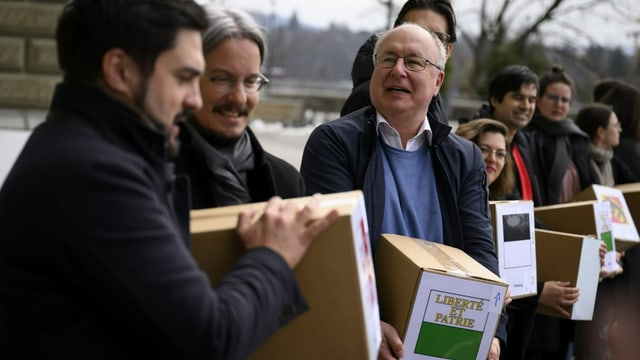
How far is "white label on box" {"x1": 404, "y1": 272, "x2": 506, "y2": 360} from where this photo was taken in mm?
2459

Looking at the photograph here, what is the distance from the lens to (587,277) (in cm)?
414

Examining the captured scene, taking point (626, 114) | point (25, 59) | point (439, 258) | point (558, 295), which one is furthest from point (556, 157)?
point (25, 59)

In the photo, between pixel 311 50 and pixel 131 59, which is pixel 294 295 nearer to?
pixel 131 59

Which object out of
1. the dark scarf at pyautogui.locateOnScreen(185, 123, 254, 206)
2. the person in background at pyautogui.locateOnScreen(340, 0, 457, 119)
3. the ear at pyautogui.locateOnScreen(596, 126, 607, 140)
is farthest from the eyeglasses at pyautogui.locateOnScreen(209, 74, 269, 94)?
the ear at pyautogui.locateOnScreen(596, 126, 607, 140)

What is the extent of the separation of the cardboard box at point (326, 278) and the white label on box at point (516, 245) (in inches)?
64.0

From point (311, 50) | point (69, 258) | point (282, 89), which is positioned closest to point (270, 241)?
point (69, 258)

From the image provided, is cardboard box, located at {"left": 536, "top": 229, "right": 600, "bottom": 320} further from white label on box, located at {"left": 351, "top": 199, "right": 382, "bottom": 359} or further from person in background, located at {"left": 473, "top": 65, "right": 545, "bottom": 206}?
white label on box, located at {"left": 351, "top": 199, "right": 382, "bottom": 359}

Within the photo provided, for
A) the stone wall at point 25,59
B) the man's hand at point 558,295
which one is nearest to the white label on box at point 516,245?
the man's hand at point 558,295

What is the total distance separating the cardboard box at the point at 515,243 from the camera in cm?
348

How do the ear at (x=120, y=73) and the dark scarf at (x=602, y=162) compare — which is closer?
the ear at (x=120, y=73)

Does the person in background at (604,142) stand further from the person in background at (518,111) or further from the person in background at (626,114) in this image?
the person in background at (518,111)

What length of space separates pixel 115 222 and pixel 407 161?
5.02 feet

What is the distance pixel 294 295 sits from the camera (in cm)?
176

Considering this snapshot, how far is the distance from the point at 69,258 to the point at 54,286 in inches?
2.6
